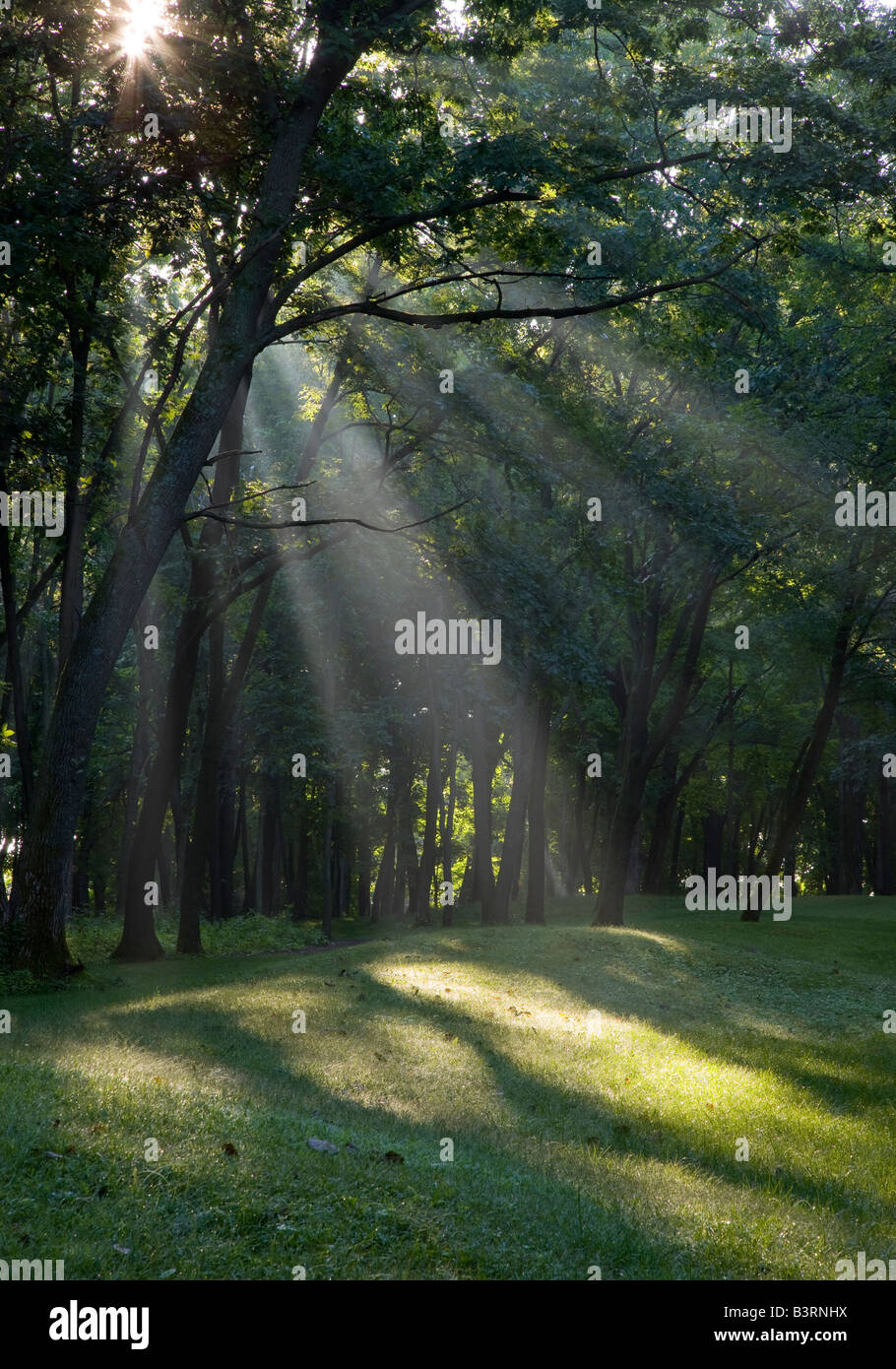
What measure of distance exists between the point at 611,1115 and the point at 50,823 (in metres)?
9.22

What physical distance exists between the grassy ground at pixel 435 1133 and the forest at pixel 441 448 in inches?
4.5

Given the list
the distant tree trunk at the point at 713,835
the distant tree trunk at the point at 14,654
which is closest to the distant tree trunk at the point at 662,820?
the distant tree trunk at the point at 713,835

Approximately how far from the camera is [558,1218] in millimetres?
6168

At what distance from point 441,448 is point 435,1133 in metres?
16.2

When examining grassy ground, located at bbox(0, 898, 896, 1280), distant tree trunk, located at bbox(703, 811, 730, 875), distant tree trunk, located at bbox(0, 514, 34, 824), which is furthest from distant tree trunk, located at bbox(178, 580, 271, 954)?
distant tree trunk, located at bbox(703, 811, 730, 875)

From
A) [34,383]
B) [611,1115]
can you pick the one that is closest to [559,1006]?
[611,1115]

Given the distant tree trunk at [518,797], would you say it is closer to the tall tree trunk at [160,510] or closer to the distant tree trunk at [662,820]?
the distant tree trunk at [662,820]

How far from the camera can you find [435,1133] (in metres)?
8.13

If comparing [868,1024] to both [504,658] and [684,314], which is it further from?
[684,314]

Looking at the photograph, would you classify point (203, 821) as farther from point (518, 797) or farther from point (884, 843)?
point (884, 843)

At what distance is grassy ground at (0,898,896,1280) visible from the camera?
5.52m

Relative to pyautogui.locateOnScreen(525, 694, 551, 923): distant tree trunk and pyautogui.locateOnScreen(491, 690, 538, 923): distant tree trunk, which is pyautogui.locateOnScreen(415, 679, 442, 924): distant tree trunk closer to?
pyautogui.locateOnScreen(491, 690, 538, 923): distant tree trunk

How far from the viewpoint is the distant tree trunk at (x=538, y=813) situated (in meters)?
31.0

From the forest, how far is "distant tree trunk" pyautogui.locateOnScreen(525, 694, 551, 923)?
0.11 meters
